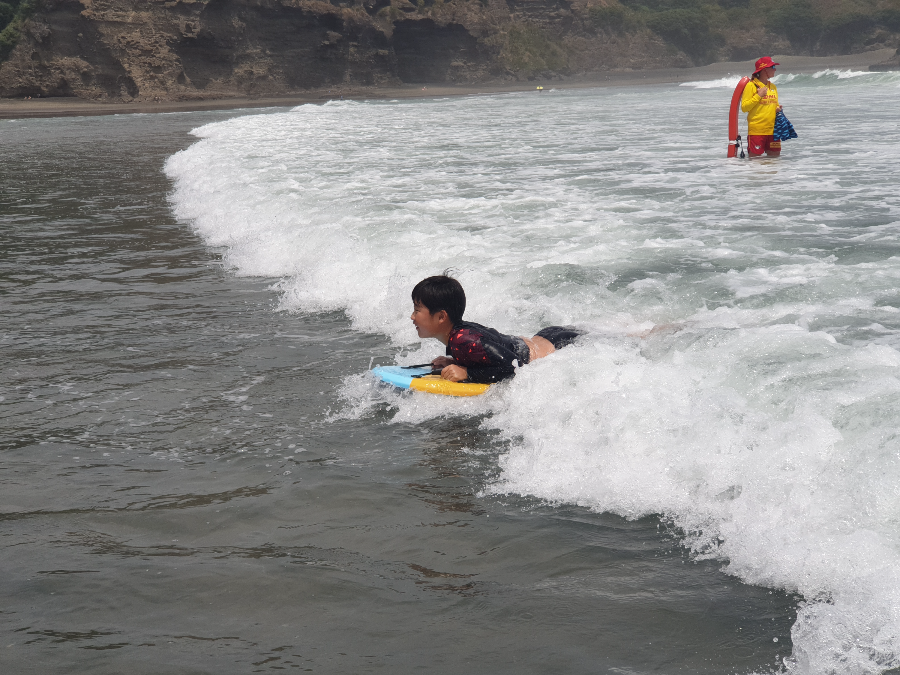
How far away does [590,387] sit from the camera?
434cm

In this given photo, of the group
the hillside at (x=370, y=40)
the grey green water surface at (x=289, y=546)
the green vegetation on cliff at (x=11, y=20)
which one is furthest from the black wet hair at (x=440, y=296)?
the green vegetation on cliff at (x=11, y=20)

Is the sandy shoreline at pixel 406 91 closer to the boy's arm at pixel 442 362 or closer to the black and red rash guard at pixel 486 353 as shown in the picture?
the boy's arm at pixel 442 362

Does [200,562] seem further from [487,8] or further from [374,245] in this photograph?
[487,8]

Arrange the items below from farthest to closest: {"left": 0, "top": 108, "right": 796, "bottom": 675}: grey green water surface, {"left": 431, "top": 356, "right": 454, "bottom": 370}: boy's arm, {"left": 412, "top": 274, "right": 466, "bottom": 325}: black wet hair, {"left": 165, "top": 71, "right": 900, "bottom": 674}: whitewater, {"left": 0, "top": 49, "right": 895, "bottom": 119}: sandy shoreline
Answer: {"left": 0, "top": 49, "right": 895, "bottom": 119}: sandy shoreline
{"left": 431, "top": 356, "right": 454, "bottom": 370}: boy's arm
{"left": 412, "top": 274, "right": 466, "bottom": 325}: black wet hair
{"left": 165, "top": 71, "right": 900, "bottom": 674}: whitewater
{"left": 0, "top": 108, "right": 796, "bottom": 675}: grey green water surface

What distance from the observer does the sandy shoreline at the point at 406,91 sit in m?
57.0

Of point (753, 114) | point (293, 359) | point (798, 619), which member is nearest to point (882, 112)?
point (753, 114)

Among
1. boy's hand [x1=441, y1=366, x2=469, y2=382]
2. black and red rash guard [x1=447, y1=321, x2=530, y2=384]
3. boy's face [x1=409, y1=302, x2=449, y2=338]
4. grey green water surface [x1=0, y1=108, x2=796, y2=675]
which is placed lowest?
grey green water surface [x1=0, y1=108, x2=796, y2=675]

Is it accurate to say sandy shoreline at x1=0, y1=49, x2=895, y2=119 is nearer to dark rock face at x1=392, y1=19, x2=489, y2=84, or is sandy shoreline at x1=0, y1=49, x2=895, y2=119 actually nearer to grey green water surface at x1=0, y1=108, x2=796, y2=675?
dark rock face at x1=392, y1=19, x2=489, y2=84

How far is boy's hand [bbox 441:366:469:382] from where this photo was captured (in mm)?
4773

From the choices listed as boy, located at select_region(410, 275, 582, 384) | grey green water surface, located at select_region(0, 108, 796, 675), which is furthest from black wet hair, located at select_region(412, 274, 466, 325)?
grey green water surface, located at select_region(0, 108, 796, 675)

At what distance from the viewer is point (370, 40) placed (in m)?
76.7

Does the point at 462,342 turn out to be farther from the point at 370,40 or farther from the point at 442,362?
the point at 370,40

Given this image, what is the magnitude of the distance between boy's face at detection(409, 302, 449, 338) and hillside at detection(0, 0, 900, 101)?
220ft

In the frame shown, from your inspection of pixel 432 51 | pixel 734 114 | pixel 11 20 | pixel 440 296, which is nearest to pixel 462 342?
pixel 440 296
